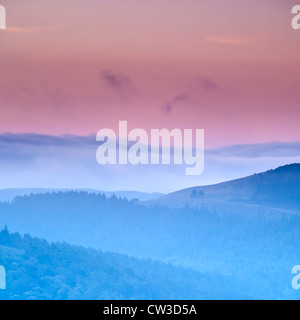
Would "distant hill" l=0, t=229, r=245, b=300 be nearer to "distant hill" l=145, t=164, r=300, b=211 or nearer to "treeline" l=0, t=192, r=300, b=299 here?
"treeline" l=0, t=192, r=300, b=299

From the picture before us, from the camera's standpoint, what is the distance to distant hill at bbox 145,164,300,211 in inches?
2199

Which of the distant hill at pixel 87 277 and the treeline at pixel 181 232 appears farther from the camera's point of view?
the treeline at pixel 181 232

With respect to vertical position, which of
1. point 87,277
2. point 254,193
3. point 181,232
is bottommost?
point 87,277

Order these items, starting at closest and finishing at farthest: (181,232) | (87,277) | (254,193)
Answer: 1. (87,277)
2. (181,232)
3. (254,193)

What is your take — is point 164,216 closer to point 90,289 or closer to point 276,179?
point 276,179

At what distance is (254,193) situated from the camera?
6128 cm

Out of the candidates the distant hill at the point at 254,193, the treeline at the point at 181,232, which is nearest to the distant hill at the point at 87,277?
the treeline at the point at 181,232

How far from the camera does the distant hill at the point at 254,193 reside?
183 ft

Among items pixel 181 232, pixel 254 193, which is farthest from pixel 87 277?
pixel 254 193

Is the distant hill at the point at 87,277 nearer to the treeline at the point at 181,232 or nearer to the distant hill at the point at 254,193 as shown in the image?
the treeline at the point at 181,232

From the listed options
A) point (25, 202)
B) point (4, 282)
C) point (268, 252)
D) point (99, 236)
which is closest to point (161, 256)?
point (99, 236)

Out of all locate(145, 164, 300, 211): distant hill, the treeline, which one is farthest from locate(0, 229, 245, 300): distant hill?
locate(145, 164, 300, 211): distant hill

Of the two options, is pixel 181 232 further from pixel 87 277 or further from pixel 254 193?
pixel 87 277

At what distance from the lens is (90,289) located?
3475 centimetres
